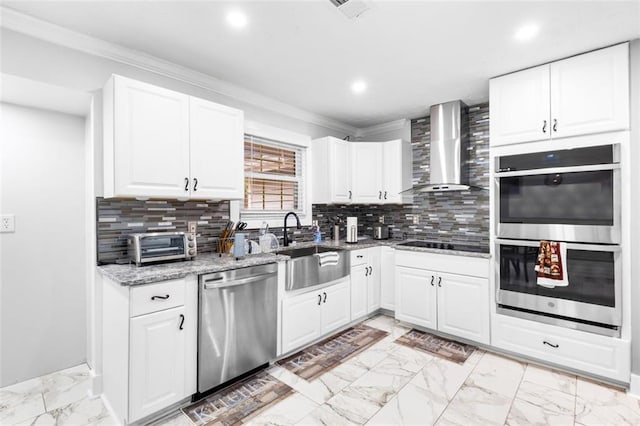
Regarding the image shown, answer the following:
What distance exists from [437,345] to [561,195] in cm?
171

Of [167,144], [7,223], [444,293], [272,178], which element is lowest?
[444,293]

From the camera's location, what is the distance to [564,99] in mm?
2395

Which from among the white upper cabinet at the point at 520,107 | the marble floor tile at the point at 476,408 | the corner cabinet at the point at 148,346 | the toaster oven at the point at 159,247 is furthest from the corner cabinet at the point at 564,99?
the corner cabinet at the point at 148,346

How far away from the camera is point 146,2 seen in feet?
5.83

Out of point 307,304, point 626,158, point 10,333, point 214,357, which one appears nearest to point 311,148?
point 307,304

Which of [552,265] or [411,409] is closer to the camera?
[411,409]

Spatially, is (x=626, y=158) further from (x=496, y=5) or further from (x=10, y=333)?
(x=10, y=333)

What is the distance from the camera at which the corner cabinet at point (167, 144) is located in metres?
2.01

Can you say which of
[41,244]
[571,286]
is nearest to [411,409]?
[571,286]

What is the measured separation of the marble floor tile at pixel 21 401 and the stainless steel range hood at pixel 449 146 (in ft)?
12.4

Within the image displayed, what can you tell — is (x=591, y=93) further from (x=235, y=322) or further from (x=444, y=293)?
(x=235, y=322)

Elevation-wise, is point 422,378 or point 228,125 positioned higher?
point 228,125

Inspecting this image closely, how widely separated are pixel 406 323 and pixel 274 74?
2.93 m

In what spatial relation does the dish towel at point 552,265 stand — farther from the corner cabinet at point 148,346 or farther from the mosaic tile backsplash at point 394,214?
the corner cabinet at point 148,346
